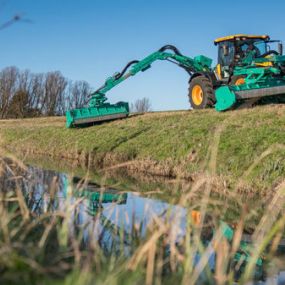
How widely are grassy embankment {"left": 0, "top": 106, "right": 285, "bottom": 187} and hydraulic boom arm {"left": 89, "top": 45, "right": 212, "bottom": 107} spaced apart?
1.32 metres

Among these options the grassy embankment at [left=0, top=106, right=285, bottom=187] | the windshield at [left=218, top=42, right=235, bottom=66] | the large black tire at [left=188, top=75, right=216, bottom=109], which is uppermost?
the windshield at [left=218, top=42, right=235, bottom=66]

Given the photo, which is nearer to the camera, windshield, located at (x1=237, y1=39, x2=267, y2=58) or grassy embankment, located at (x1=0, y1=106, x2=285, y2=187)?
grassy embankment, located at (x1=0, y1=106, x2=285, y2=187)

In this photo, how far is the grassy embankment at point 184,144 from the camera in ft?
35.7

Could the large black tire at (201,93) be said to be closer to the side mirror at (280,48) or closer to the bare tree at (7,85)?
the side mirror at (280,48)

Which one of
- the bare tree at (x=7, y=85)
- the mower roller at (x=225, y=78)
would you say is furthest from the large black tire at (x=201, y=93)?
the bare tree at (x=7, y=85)

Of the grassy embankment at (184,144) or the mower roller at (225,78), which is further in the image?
the mower roller at (225,78)

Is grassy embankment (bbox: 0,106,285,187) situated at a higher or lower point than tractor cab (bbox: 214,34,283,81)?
lower

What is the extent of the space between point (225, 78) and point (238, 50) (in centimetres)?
112

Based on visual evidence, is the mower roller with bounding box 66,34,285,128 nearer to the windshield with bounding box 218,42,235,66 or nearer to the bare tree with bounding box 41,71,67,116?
the windshield with bounding box 218,42,235,66

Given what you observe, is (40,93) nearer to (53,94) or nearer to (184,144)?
(53,94)

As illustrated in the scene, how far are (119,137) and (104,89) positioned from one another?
4.14 m

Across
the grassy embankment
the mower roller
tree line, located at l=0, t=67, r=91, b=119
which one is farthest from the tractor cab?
tree line, located at l=0, t=67, r=91, b=119

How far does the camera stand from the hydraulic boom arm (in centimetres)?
1920

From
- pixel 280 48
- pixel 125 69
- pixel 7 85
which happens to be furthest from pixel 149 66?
pixel 7 85
